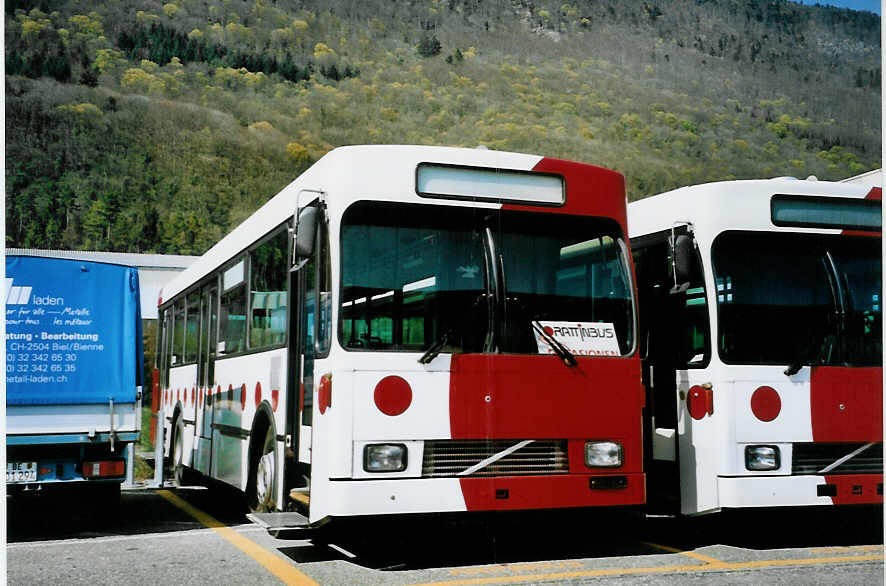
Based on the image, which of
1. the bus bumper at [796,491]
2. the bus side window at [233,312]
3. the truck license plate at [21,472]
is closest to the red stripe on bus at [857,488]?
the bus bumper at [796,491]

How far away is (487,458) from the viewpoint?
603 cm

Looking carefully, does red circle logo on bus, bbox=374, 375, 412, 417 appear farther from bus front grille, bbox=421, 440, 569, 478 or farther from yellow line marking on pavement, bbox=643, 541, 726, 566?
yellow line marking on pavement, bbox=643, 541, 726, 566

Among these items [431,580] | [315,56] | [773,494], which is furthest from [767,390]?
[315,56]

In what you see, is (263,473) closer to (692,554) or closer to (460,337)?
(460,337)

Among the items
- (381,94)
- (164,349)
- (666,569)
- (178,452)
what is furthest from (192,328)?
(666,569)

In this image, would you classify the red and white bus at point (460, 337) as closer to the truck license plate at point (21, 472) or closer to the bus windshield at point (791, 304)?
the bus windshield at point (791, 304)

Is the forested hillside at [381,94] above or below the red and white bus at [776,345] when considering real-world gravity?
above

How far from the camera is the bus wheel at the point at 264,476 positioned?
7.17 metres

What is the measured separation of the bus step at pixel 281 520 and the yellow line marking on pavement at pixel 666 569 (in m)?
0.86

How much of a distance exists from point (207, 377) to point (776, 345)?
4.94 m

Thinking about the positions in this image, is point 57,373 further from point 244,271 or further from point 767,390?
point 767,390

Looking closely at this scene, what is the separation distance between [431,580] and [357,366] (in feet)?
3.93

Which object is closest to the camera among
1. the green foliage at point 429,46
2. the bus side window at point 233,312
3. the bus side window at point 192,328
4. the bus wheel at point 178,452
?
the green foliage at point 429,46

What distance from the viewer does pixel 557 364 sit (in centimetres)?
622
